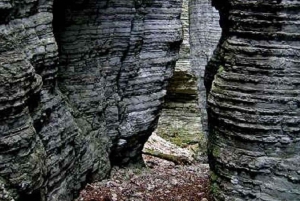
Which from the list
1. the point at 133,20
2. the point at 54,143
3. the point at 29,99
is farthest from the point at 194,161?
the point at 29,99

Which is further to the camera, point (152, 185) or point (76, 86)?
point (152, 185)

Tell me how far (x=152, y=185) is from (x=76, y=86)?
2846mm

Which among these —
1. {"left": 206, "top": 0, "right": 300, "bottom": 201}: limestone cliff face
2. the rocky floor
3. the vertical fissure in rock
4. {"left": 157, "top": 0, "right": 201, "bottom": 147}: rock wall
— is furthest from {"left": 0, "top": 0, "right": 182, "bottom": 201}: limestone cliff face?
{"left": 157, "top": 0, "right": 201, "bottom": 147}: rock wall

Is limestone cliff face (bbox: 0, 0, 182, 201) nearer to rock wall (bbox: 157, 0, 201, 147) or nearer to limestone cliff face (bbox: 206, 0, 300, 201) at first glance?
limestone cliff face (bbox: 206, 0, 300, 201)

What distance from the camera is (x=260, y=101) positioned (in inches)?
384

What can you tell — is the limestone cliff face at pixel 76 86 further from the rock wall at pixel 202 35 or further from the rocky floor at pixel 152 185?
the rock wall at pixel 202 35

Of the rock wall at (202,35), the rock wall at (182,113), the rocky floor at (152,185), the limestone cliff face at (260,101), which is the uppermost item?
the limestone cliff face at (260,101)

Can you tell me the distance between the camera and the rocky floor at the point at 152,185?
12719mm

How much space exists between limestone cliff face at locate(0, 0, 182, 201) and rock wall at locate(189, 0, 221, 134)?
259 inches

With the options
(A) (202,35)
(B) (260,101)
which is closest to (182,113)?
(A) (202,35)

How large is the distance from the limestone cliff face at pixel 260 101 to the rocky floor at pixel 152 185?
2.73 m

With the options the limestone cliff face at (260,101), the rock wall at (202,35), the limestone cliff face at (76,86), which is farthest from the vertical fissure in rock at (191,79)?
the limestone cliff face at (260,101)

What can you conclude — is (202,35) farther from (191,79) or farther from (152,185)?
(152,185)

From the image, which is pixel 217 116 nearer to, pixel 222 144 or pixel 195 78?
pixel 222 144
